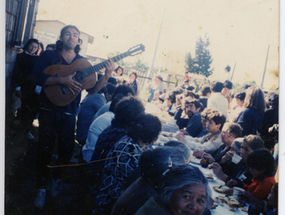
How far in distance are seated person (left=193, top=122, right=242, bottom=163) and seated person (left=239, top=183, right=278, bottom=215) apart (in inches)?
14.5

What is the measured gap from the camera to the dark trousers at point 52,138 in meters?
2.09

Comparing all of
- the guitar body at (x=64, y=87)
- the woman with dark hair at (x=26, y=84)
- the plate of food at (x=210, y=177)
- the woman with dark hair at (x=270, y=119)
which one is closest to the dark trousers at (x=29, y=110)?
the woman with dark hair at (x=26, y=84)

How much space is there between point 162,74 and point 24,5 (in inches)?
53.5

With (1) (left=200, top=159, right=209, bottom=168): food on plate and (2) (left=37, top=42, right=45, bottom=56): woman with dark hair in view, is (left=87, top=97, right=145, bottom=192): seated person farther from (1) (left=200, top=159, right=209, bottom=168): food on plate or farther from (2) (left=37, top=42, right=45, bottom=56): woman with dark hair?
(2) (left=37, top=42, right=45, bottom=56): woman with dark hair

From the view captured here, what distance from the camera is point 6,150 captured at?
79.7 inches

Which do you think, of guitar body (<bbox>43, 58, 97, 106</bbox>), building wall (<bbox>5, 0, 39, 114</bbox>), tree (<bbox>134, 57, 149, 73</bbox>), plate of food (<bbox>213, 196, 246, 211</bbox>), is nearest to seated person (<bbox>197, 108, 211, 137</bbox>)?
plate of food (<bbox>213, 196, 246, 211</bbox>)

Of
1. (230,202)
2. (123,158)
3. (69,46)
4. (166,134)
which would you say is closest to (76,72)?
(69,46)

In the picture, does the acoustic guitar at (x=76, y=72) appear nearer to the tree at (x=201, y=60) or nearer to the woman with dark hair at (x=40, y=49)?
the woman with dark hair at (x=40, y=49)

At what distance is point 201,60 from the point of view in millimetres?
2029

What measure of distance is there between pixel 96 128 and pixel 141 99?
0.52 metres

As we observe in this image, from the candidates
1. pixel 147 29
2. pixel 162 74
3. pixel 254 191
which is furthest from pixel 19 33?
pixel 254 191

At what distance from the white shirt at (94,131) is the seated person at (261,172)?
1.25 metres

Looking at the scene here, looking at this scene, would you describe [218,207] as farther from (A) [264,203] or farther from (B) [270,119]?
(B) [270,119]

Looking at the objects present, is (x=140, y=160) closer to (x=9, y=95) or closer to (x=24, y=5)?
(x=9, y=95)
